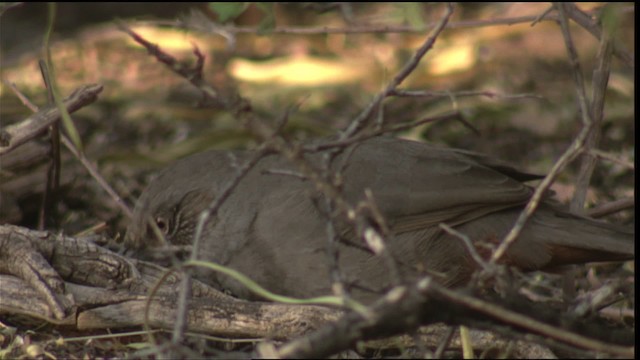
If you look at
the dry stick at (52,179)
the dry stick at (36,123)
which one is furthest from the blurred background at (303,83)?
the dry stick at (36,123)

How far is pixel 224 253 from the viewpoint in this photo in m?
4.60

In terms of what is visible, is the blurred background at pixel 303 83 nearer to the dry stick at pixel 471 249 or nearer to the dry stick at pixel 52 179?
the dry stick at pixel 52 179

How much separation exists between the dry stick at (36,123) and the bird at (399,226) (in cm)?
54

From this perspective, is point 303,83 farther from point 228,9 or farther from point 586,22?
point 586,22

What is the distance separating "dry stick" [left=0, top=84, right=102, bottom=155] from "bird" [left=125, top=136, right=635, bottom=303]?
541mm

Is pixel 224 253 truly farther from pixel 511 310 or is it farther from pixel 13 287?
pixel 511 310

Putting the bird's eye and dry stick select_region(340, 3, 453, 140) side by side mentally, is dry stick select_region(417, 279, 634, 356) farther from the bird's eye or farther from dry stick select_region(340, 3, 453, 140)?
the bird's eye

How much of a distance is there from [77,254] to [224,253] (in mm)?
710

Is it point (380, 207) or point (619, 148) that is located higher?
point (380, 207)

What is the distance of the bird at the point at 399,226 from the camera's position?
433 centimetres

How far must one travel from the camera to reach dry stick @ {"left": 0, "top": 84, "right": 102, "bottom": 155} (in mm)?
4398

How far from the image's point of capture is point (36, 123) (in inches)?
175

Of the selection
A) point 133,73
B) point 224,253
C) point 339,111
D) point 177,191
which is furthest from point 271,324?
point 133,73

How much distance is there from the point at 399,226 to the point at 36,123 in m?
1.58
